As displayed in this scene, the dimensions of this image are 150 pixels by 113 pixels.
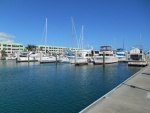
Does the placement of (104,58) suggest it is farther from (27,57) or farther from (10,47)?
(10,47)

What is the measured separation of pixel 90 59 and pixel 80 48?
9.10m

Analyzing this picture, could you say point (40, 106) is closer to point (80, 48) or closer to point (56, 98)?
point (56, 98)

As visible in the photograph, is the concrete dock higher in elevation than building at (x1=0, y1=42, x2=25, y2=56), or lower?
lower

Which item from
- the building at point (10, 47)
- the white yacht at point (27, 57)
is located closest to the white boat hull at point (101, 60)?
the white yacht at point (27, 57)

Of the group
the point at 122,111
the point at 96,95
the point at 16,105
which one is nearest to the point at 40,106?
the point at 16,105

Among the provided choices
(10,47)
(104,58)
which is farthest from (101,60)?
(10,47)

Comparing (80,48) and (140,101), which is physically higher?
(80,48)

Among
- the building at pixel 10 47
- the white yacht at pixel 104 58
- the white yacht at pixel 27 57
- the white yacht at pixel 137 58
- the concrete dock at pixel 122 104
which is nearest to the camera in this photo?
the concrete dock at pixel 122 104

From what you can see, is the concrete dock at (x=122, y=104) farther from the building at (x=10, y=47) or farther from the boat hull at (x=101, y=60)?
the building at (x=10, y=47)

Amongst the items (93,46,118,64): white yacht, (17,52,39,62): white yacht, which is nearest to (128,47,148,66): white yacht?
(93,46,118,64): white yacht

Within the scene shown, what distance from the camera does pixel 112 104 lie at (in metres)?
12.2

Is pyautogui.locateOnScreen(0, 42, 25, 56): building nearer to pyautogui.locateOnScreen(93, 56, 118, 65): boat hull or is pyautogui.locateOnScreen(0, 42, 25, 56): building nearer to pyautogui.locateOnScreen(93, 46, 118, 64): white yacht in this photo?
pyautogui.locateOnScreen(93, 46, 118, 64): white yacht

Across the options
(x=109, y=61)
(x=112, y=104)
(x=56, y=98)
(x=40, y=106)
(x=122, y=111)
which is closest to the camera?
(x=122, y=111)

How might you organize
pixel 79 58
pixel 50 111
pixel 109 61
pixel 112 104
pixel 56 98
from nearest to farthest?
pixel 112 104 → pixel 50 111 → pixel 56 98 → pixel 79 58 → pixel 109 61
